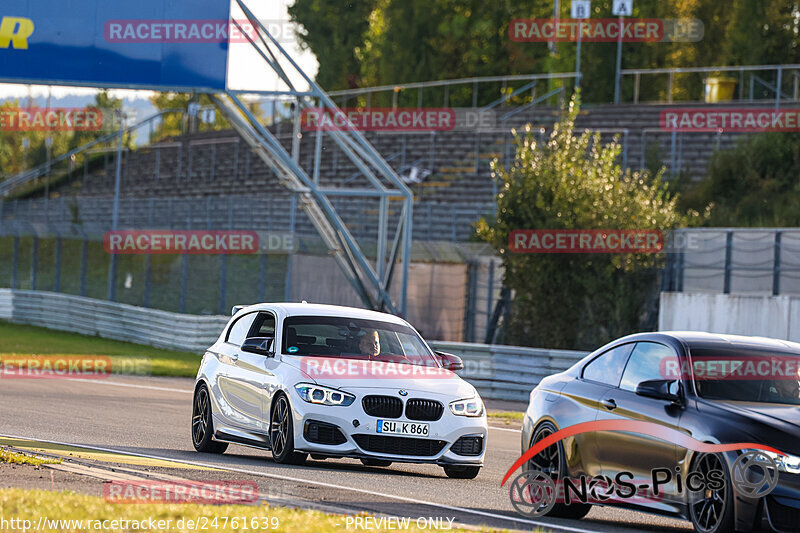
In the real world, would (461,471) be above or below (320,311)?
below

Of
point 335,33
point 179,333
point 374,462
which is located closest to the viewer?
point 374,462

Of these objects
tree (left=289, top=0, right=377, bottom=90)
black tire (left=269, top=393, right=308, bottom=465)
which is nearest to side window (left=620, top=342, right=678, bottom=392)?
black tire (left=269, top=393, right=308, bottom=465)

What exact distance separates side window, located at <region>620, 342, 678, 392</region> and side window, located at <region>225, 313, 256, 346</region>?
5365mm

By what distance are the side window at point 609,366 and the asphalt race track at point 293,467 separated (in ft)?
3.42

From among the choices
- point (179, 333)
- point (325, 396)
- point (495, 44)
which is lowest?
point (179, 333)

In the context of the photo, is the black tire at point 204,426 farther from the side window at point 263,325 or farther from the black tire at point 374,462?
the black tire at point 374,462

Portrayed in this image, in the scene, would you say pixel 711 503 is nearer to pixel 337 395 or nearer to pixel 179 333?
pixel 337 395

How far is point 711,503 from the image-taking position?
9031mm

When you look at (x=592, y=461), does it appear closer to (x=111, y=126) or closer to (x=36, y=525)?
(x=36, y=525)

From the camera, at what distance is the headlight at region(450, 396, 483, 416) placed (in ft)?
43.2

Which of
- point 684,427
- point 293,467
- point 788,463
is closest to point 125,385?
point 293,467

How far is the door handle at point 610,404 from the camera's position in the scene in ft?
33.7

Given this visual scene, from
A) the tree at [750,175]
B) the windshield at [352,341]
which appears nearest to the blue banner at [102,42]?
the tree at [750,175]

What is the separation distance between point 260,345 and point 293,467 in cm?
148
